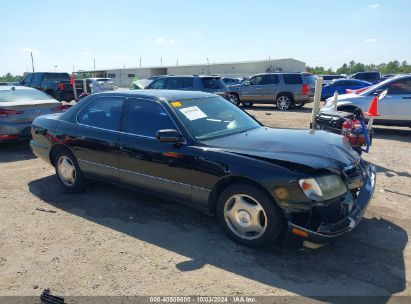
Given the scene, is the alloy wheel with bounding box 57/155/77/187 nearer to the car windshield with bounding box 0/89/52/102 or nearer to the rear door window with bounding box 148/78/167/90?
the car windshield with bounding box 0/89/52/102

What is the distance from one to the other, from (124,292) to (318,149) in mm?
2363

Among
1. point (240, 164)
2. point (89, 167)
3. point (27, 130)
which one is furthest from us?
point (27, 130)

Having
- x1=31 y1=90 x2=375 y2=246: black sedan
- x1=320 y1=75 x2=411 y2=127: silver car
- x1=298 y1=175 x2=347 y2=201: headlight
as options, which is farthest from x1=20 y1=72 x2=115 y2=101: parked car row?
x1=298 y1=175 x2=347 y2=201: headlight

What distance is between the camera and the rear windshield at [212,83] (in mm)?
13963

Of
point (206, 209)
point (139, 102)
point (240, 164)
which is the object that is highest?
point (139, 102)

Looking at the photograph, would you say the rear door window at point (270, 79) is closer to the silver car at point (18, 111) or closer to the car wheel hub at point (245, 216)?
the silver car at point (18, 111)

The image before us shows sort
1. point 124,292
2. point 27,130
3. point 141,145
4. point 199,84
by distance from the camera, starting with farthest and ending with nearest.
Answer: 1. point 199,84
2. point 27,130
3. point 141,145
4. point 124,292

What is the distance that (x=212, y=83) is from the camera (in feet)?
46.4

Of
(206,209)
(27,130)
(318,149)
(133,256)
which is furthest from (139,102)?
(27,130)

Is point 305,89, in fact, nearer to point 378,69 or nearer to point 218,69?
point 218,69

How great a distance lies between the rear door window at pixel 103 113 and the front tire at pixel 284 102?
1314 centimetres

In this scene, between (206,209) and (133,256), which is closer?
(133,256)

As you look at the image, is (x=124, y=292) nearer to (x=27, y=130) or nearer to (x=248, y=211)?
(x=248, y=211)

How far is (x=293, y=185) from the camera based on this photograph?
3283 mm
